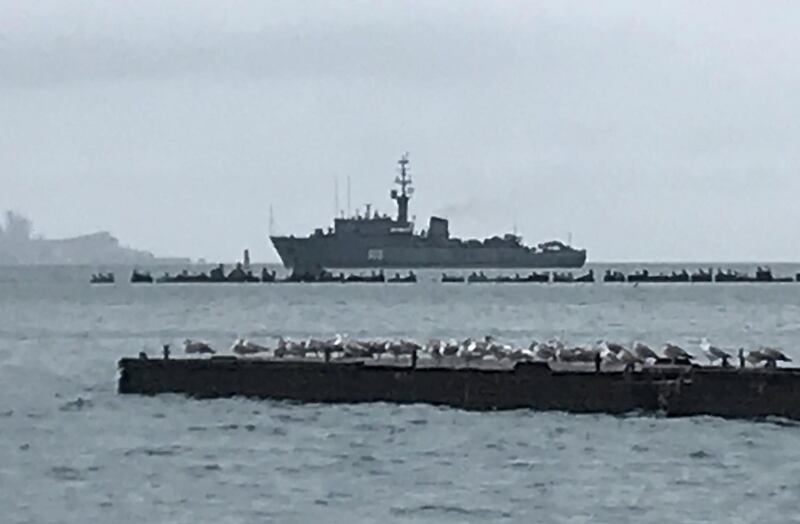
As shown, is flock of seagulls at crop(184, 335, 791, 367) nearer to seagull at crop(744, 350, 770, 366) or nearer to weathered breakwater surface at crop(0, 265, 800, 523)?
seagull at crop(744, 350, 770, 366)

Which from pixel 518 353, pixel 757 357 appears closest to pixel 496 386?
pixel 518 353

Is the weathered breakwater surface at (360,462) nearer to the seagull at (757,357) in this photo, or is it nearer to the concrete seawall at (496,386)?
the concrete seawall at (496,386)

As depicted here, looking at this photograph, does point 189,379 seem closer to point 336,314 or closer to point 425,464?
point 425,464

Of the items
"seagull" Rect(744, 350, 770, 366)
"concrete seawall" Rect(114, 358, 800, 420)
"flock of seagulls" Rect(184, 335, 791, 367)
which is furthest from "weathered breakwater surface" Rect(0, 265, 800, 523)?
"seagull" Rect(744, 350, 770, 366)

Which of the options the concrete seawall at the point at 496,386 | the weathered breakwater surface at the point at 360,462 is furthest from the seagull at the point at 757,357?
the weathered breakwater surface at the point at 360,462

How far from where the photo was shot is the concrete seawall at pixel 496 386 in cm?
→ 4384

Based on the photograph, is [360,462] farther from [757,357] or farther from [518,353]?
[757,357]

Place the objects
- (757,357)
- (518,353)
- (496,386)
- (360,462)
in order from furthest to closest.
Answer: (518,353), (757,357), (496,386), (360,462)

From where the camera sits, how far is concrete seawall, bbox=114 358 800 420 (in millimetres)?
43844

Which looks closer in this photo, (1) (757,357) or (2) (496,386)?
(2) (496,386)

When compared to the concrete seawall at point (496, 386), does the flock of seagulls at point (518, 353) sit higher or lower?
higher

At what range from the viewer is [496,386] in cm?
4588

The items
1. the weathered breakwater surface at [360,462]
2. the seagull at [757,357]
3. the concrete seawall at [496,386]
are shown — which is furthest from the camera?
the seagull at [757,357]

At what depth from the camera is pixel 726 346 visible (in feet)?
254
